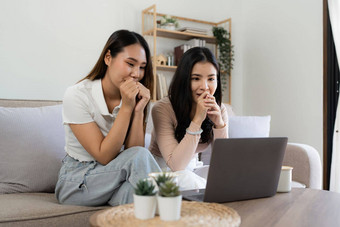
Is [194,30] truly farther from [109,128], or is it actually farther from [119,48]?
[109,128]

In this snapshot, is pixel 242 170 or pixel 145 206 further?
pixel 242 170

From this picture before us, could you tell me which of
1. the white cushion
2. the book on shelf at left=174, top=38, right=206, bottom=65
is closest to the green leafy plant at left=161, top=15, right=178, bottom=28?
the book on shelf at left=174, top=38, right=206, bottom=65

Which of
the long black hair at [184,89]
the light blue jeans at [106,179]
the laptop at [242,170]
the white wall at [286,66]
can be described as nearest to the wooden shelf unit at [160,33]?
the white wall at [286,66]

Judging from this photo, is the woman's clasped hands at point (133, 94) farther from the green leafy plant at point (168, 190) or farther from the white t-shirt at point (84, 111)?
the green leafy plant at point (168, 190)

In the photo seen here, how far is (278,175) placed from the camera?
44.8 inches

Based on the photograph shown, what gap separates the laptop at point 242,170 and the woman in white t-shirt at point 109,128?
1.03 ft

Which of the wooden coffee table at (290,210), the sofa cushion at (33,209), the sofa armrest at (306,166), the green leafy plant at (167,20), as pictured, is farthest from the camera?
the green leafy plant at (167,20)

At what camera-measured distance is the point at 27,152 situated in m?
Result: 1.67

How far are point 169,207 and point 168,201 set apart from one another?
1 centimetres

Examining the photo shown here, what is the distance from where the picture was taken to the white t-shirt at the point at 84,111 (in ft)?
4.73

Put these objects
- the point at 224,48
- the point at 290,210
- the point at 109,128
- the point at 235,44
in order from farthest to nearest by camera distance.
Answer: the point at 235,44, the point at 224,48, the point at 109,128, the point at 290,210

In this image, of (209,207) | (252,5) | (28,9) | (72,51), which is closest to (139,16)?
(72,51)

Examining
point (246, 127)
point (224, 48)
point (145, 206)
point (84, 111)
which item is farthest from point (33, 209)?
point (224, 48)

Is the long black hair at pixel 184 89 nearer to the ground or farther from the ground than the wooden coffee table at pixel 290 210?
farther from the ground
